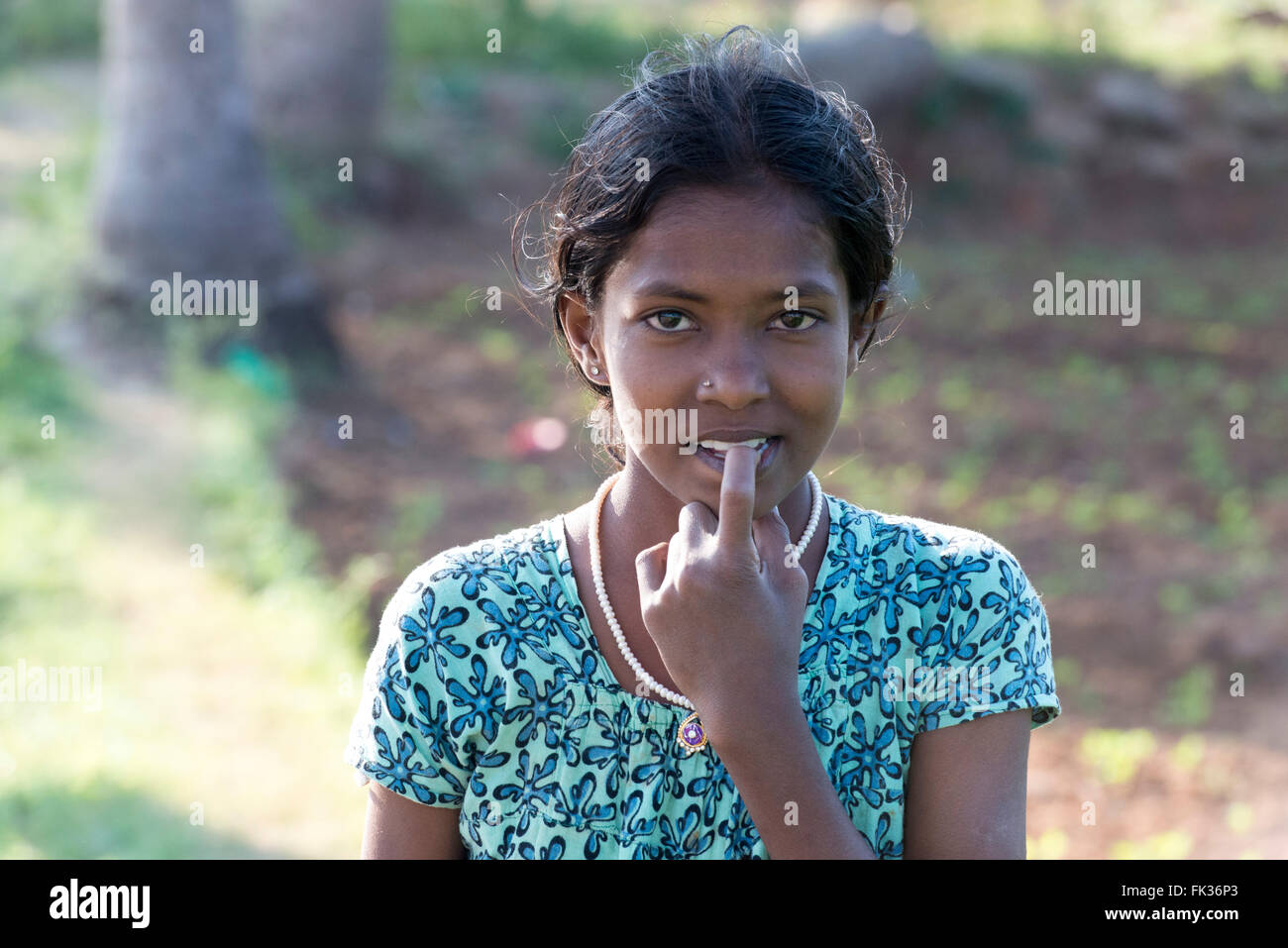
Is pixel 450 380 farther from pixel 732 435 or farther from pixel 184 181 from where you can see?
pixel 732 435

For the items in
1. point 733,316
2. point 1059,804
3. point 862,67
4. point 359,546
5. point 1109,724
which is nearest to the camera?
point 733,316

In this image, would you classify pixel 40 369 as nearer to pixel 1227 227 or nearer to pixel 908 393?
pixel 908 393

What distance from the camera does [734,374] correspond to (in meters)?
1.78

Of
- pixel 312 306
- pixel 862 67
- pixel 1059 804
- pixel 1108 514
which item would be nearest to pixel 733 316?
pixel 1059 804

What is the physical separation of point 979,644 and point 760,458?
0.39 m

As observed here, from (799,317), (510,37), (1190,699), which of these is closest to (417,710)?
(799,317)

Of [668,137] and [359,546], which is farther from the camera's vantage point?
[359,546]

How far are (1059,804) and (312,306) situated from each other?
242 inches

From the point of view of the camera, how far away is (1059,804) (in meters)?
5.51

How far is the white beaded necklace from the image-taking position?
6.12 ft

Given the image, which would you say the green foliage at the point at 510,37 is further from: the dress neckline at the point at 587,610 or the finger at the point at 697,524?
the finger at the point at 697,524

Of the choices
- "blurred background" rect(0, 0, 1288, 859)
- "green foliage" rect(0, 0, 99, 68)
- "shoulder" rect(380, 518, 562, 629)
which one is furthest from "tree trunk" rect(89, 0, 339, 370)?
"shoulder" rect(380, 518, 562, 629)

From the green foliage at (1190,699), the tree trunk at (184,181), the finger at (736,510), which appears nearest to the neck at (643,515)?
the finger at (736,510)

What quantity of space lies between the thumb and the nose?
0.20 m
